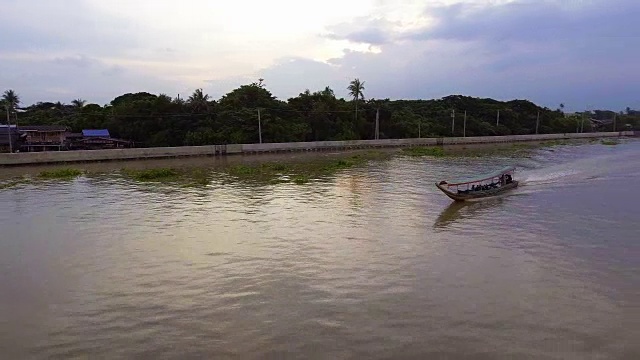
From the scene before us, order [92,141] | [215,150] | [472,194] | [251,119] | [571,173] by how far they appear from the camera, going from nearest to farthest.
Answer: [472,194]
[571,173]
[92,141]
[215,150]
[251,119]

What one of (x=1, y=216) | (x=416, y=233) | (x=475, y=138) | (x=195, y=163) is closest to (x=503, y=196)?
(x=416, y=233)

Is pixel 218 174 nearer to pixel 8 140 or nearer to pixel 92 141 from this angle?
pixel 92 141

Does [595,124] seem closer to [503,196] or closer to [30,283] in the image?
[503,196]

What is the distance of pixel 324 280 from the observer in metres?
10.6

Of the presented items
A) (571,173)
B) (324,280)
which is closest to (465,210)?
(324,280)

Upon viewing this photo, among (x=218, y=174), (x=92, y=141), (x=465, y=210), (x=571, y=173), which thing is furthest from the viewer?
(x=92, y=141)

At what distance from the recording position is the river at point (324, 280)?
7.76 meters

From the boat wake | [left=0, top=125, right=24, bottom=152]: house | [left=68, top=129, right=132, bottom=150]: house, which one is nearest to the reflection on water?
the boat wake

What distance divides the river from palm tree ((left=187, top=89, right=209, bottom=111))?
3727 centimetres

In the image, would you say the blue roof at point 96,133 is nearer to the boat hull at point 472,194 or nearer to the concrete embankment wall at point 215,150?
the concrete embankment wall at point 215,150

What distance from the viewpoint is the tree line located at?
53.7 meters

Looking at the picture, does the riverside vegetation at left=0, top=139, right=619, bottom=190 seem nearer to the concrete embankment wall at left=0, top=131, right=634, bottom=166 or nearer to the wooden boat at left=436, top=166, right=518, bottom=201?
the concrete embankment wall at left=0, top=131, right=634, bottom=166

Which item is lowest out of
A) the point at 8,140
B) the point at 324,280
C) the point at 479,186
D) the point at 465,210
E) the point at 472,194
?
the point at 324,280

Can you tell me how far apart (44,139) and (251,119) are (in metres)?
22.2
